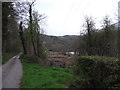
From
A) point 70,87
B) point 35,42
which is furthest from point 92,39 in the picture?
point 70,87

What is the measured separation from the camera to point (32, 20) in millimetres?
31031

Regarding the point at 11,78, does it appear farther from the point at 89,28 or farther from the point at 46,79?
the point at 89,28

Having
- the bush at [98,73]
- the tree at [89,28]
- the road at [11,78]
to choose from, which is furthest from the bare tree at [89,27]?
the bush at [98,73]

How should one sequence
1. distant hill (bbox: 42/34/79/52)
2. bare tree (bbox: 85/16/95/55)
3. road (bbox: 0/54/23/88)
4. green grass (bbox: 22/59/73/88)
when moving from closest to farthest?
green grass (bbox: 22/59/73/88), road (bbox: 0/54/23/88), distant hill (bbox: 42/34/79/52), bare tree (bbox: 85/16/95/55)

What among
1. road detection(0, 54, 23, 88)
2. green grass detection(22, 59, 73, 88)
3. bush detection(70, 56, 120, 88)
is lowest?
road detection(0, 54, 23, 88)

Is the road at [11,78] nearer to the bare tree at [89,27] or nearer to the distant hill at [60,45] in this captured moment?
the distant hill at [60,45]

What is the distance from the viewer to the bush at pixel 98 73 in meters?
6.89

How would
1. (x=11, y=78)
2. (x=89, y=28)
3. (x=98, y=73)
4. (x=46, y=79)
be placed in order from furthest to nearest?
(x=89, y=28) → (x=11, y=78) → (x=46, y=79) → (x=98, y=73)

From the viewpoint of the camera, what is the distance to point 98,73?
7.05 meters

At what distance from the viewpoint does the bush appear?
22.6 feet

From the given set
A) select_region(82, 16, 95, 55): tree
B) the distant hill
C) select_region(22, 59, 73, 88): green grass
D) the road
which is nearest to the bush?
select_region(22, 59, 73, 88): green grass

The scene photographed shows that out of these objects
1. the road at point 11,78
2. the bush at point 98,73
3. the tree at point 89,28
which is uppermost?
the tree at point 89,28

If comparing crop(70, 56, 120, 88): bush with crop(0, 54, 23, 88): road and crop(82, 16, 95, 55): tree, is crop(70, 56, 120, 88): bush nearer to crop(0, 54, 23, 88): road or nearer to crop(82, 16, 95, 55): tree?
crop(0, 54, 23, 88): road

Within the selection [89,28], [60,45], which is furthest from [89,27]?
[60,45]
